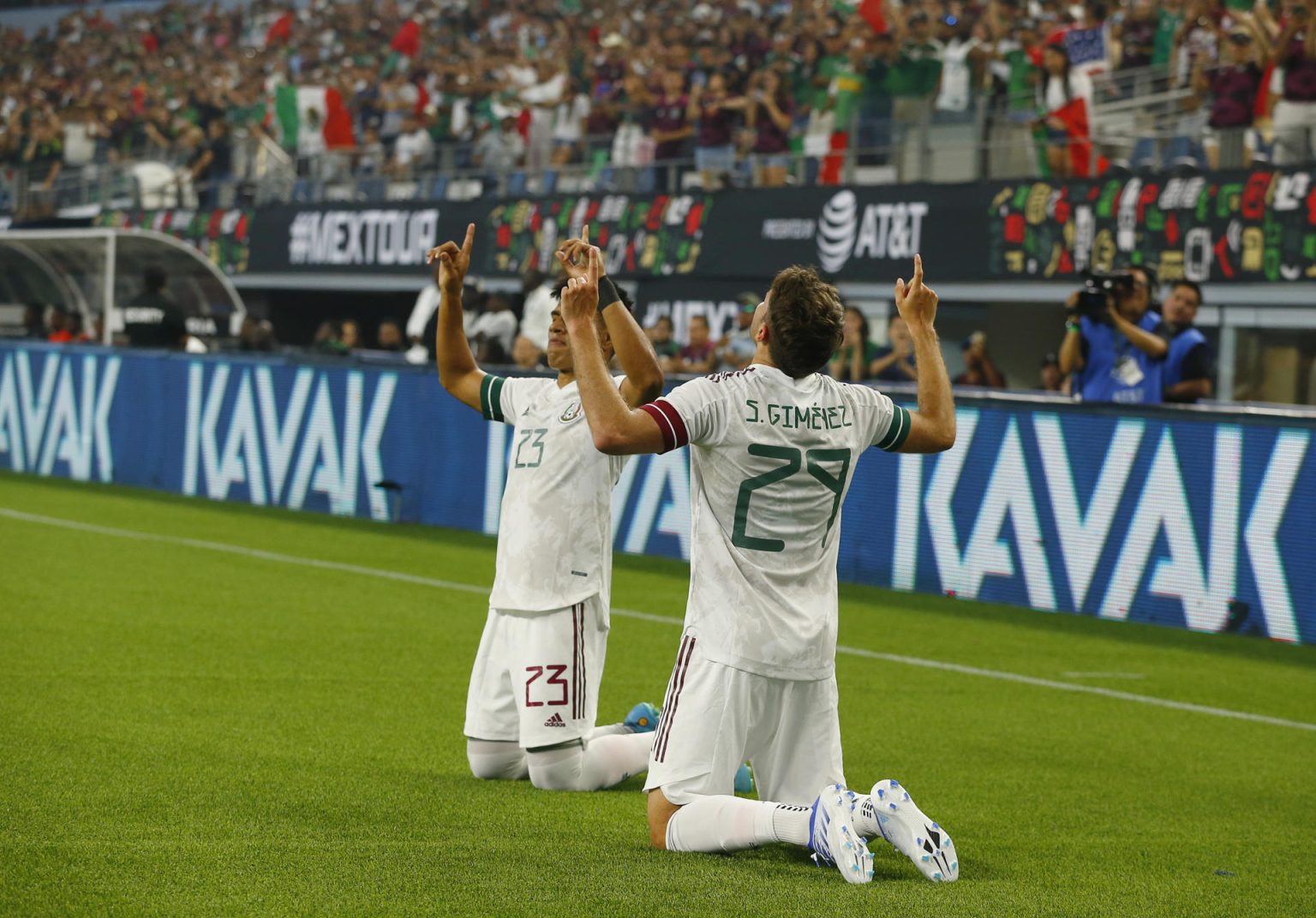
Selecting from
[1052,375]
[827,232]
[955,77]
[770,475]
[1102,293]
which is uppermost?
[955,77]

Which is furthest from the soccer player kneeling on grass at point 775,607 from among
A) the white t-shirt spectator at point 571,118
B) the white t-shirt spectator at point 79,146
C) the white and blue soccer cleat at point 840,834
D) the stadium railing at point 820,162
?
the white t-shirt spectator at point 79,146

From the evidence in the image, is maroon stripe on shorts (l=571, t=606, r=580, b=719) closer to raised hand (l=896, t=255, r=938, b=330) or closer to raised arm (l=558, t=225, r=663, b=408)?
raised arm (l=558, t=225, r=663, b=408)

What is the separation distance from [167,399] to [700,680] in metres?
14.8

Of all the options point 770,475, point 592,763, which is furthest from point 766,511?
point 592,763

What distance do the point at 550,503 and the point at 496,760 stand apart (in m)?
0.95

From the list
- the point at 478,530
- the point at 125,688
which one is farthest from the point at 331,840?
the point at 478,530

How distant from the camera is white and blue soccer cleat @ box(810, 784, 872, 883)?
16.0 feet

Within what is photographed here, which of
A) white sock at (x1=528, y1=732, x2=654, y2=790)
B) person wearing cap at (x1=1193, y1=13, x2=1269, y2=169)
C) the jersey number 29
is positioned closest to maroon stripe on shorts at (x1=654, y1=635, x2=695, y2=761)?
the jersey number 29

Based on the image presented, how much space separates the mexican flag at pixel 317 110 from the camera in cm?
2675

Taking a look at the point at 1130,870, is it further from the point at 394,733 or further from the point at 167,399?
the point at 167,399

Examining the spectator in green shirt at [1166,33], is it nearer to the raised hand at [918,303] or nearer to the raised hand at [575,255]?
the raised hand at [918,303]

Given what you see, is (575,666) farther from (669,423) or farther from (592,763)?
(669,423)

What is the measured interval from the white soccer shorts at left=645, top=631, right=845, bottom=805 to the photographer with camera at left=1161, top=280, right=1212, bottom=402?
7.28 metres

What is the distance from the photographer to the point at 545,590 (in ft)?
20.6
